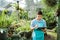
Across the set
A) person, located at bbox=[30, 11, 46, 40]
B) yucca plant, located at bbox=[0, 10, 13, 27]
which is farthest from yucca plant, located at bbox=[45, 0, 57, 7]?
person, located at bbox=[30, 11, 46, 40]

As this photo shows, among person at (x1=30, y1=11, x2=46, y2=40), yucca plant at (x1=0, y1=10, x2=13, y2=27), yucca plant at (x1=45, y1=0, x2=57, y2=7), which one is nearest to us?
person at (x1=30, y1=11, x2=46, y2=40)

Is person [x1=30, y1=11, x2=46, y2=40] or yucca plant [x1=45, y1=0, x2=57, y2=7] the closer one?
person [x1=30, y1=11, x2=46, y2=40]

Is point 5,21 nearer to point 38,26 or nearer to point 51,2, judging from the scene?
point 38,26

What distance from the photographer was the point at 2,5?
24.4 ft

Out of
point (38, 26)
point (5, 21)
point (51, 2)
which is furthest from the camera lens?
point (51, 2)

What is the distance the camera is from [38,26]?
14.8 feet

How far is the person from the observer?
448cm

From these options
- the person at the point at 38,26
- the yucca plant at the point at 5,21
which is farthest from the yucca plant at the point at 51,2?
the person at the point at 38,26

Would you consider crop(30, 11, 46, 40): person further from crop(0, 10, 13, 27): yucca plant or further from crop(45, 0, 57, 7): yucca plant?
crop(45, 0, 57, 7): yucca plant

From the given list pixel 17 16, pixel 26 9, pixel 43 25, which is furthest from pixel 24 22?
pixel 43 25

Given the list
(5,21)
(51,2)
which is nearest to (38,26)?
(5,21)

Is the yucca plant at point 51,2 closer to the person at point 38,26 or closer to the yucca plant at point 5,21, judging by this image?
the yucca plant at point 5,21

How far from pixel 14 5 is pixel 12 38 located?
4.88 ft

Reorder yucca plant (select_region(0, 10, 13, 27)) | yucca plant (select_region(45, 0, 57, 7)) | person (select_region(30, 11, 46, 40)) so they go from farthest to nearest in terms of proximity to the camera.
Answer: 1. yucca plant (select_region(45, 0, 57, 7))
2. yucca plant (select_region(0, 10, 13, 27))
3. person (select_region(30, 11, 46, 40))
